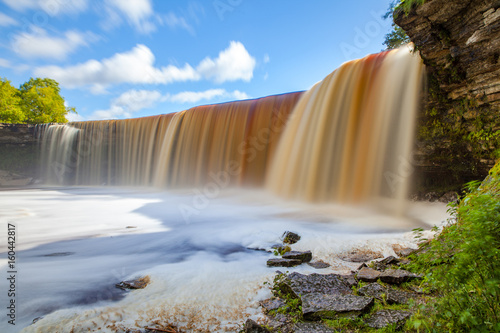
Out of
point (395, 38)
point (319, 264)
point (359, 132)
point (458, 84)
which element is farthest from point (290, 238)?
point (395, 38)

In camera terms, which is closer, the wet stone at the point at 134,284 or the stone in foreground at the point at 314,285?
the stone in foreground at the point at 314,285

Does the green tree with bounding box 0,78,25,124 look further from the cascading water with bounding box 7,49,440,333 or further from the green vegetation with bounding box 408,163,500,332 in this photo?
the green vegetation with bounding box 408,163,500,332

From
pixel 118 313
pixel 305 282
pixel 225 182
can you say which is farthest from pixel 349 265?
pixel 225 182

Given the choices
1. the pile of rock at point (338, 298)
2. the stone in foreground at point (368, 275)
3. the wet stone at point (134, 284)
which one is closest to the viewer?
the pile of rock at point (338, 298)

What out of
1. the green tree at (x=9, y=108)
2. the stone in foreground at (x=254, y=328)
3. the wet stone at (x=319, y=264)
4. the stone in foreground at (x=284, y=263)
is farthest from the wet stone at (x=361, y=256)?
the green tree at (x=9, y=108)

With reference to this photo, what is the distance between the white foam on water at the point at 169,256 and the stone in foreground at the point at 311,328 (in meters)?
0.40

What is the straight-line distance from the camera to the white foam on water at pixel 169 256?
7.55ft

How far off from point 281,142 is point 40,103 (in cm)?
2907

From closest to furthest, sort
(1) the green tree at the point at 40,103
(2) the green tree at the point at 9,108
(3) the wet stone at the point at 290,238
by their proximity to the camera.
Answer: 1. (3) the wet stone at the point at 290,238
2. (2) the green tree at the point at 9,108
3. (1) the green tree at the point at 40,103

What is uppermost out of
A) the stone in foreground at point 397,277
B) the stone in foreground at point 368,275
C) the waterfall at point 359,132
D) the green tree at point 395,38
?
the green tree at point 395,38

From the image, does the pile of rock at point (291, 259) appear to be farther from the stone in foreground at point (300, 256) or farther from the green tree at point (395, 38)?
the green tree at point (395, 38)

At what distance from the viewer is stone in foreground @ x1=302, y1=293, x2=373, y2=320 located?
6.77 feet

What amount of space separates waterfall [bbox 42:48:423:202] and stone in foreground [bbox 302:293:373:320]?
5496 mm

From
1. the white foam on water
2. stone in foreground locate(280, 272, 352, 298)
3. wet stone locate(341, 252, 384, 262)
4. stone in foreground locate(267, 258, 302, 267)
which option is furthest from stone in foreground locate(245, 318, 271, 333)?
wet stone locate(341, 252, 384, 262)
